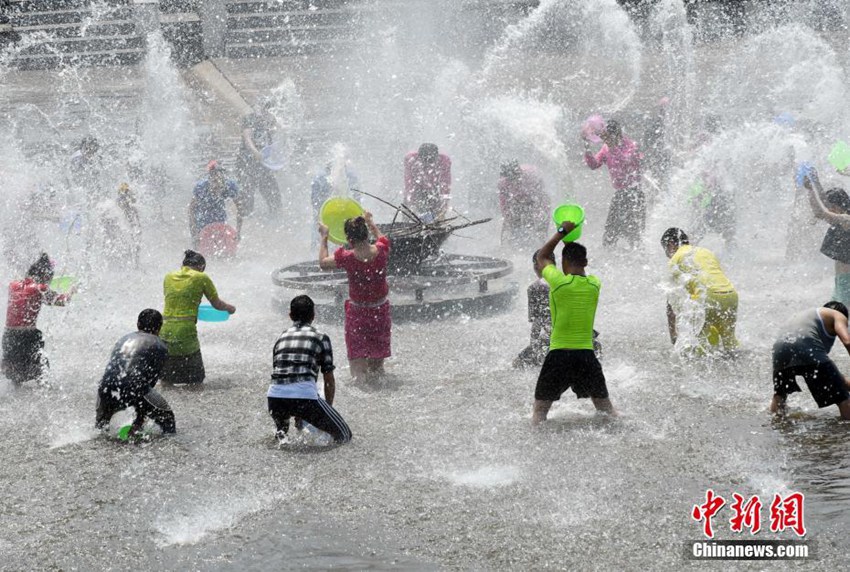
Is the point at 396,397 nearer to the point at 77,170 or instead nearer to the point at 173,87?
the point at 77,170

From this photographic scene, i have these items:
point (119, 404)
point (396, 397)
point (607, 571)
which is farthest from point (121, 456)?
point (607, 571)

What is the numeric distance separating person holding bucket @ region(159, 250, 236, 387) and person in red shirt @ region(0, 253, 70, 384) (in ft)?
3.69

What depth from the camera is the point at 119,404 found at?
7984 mm

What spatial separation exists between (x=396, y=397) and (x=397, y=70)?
56.6 ft

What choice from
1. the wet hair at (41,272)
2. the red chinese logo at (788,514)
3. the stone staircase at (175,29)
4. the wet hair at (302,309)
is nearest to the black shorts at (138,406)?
the wet hair at (302,309)

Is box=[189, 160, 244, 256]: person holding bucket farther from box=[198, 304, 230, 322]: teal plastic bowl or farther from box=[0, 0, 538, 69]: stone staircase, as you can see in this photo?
box=[0, 0, 538, 69]: stone staircase

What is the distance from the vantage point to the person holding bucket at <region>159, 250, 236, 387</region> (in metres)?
9.35

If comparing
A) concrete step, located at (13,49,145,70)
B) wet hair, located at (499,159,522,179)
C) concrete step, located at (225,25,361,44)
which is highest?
concrete step, located at (225,25,361,44)

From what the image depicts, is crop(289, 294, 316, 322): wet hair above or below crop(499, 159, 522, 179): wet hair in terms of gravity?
below

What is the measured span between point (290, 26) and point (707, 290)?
19.4 meters

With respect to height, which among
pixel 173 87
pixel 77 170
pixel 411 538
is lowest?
pixel 411 538

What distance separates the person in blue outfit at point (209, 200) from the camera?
1589cm

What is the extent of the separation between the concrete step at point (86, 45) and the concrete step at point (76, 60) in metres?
0.17

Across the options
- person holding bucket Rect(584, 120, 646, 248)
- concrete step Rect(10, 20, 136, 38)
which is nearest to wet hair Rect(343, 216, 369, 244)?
person holding bucket Rect(584, 120, 646, 248)
